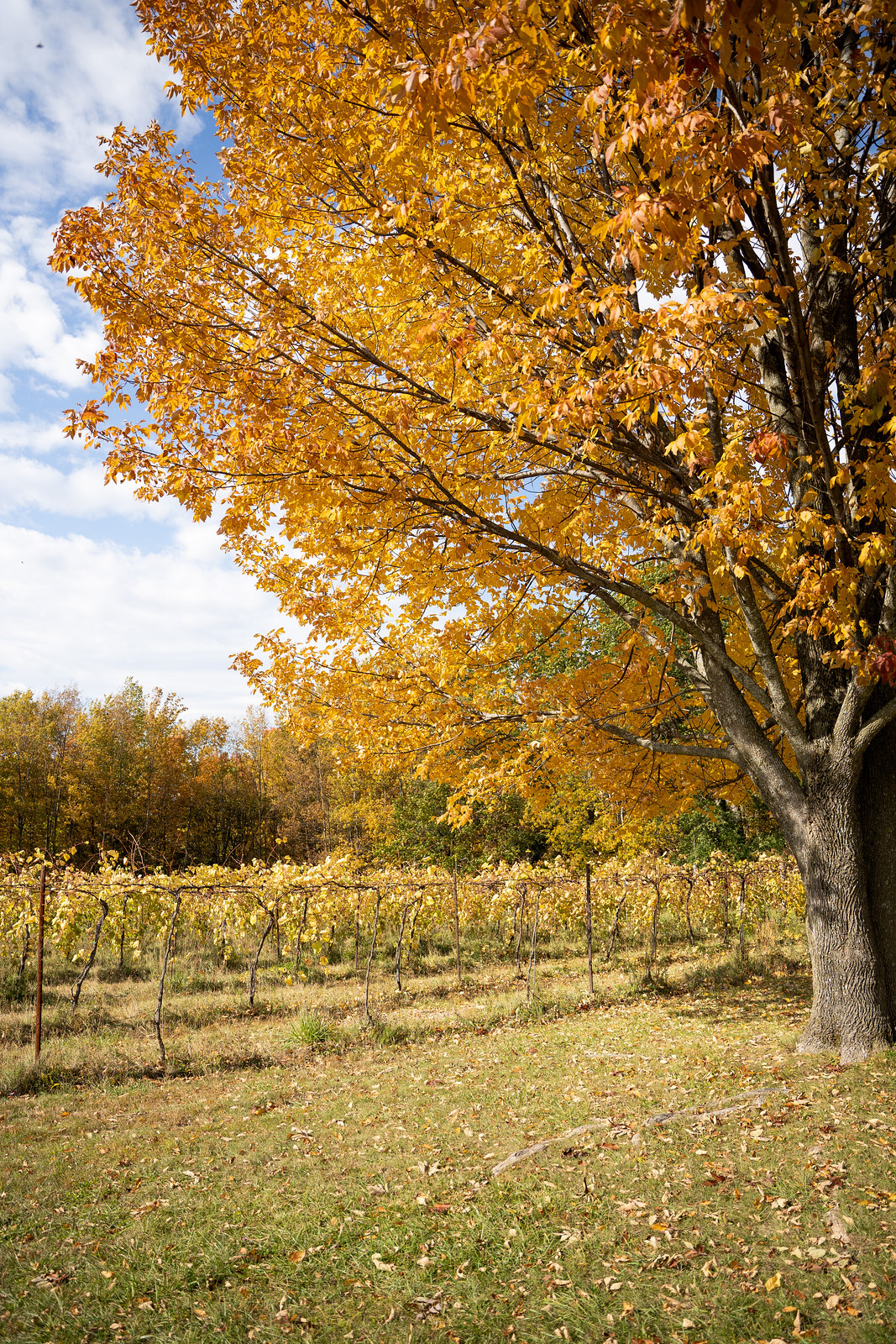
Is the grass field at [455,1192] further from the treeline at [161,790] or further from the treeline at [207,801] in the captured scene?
the treeline at [161,790]

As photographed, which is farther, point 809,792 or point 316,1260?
point 809,792

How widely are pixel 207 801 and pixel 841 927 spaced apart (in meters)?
42.3

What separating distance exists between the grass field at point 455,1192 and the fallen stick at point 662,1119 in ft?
0.10

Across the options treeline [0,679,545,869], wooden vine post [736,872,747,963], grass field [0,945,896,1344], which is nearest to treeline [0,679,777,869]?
treeline [0,679,545,869]

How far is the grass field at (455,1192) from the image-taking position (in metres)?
3.02

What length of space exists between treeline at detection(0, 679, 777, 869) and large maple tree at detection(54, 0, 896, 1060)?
1486 cm

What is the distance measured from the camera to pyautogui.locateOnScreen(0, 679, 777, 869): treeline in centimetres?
2442

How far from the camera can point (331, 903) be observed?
44.9 feet

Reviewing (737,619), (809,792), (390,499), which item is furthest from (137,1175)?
(737,619)

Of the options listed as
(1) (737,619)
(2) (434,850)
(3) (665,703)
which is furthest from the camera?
(2) (434,850)

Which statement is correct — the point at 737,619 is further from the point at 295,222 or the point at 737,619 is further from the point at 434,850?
the point at 434,850

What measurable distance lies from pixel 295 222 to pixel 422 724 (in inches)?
169

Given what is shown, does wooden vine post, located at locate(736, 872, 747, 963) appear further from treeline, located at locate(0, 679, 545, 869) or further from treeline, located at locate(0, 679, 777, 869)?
treeline, located at locate(0, 679, 545, 869)

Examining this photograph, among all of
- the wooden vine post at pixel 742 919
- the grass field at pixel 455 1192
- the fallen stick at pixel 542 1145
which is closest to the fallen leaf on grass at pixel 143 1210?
the grass field at pixel 455 1192
